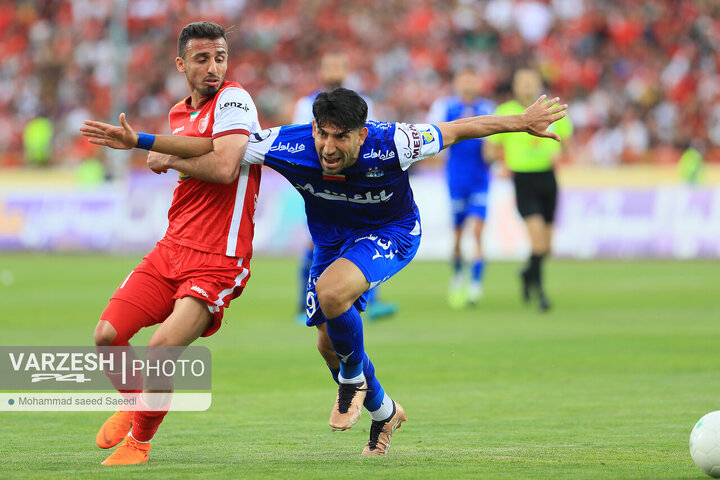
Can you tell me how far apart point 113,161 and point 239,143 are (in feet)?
64.4

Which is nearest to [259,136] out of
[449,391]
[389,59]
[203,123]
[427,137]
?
[203,123]

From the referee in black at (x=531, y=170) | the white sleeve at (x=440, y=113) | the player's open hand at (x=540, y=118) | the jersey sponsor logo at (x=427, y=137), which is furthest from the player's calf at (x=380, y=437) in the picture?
the white sleeve at (x=440, y=113)

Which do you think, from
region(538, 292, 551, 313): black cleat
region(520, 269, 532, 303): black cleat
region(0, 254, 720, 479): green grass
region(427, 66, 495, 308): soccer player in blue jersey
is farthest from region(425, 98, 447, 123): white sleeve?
region(538, 292, 551, 313): black cleat

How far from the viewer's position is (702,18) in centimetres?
2578

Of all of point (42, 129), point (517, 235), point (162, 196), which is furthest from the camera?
point (42, 129)

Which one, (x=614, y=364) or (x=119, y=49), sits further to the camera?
(x=119, y=49)

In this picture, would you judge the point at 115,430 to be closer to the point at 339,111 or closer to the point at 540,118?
the point at 339,111

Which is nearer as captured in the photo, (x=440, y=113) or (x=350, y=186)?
(x=350, y=186)

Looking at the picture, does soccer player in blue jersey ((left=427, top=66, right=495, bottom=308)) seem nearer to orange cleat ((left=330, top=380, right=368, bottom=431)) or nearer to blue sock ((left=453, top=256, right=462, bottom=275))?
blue sock ((left=453, top=256, right=462, bottom=275))

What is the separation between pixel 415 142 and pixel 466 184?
8.94 metres

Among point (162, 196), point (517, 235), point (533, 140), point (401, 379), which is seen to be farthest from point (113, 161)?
point (401, 379)

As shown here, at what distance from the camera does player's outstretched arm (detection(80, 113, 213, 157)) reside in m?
5.40

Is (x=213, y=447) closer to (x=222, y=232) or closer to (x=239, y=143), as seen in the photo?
(x=222, y=232)

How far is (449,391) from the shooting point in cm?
823
